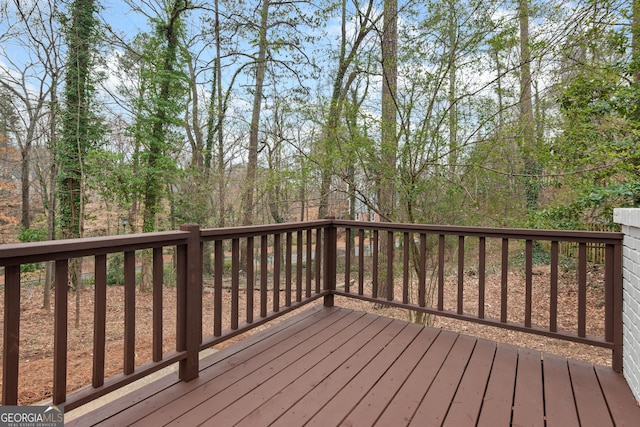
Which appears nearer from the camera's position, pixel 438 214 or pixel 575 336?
pixel 575 336

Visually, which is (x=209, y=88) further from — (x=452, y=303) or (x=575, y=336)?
(x=575, y=336)

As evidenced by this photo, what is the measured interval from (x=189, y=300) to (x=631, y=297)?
2.60 meters

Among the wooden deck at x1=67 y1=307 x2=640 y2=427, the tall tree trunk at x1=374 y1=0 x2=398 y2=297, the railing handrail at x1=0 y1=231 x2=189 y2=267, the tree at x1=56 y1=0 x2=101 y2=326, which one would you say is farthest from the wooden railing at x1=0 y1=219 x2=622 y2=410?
the tree at x1=56 y1=0 x2=101 y2=326

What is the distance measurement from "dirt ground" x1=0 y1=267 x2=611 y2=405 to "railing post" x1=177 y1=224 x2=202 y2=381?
2496 millimetres

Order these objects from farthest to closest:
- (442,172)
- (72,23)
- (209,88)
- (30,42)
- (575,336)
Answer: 1. (209,88)
2. (72,23)
3. (30,42)
4. (442,172)
5. (575,336)

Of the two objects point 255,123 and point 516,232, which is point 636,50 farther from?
point 255,123

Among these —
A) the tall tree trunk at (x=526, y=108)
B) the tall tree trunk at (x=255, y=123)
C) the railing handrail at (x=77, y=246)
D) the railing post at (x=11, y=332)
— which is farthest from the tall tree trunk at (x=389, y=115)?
the tall tree trunk at (x=255, y=123)

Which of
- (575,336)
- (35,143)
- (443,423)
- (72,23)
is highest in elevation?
(72,23)

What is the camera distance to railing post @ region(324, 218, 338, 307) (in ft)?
10.4

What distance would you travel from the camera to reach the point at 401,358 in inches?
85.0

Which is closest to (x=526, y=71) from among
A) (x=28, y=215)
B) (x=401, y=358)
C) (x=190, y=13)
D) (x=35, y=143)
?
(x=401, y=358)

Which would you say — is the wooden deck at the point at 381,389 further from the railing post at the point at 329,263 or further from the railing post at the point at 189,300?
the railing post at the point at 329,263

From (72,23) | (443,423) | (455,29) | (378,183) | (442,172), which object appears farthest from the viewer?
(72,23)

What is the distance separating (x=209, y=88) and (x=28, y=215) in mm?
5199
